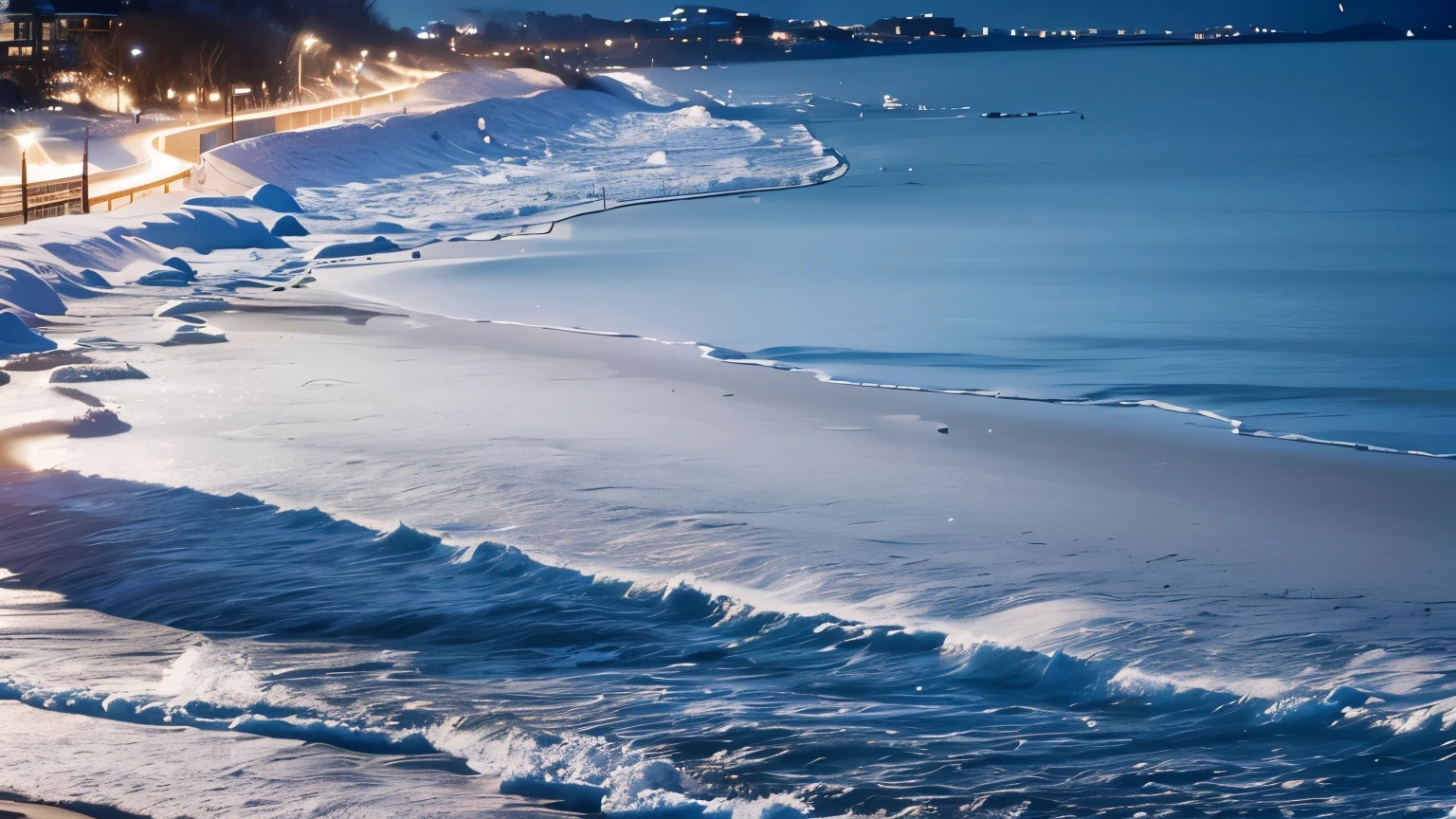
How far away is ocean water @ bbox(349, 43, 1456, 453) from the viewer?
529 inches

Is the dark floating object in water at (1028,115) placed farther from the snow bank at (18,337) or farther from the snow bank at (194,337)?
the snow bank at (18,337)

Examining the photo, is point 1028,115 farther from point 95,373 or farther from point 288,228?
point 95,373

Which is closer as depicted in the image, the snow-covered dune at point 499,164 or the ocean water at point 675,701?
the ocean water at point 675,701

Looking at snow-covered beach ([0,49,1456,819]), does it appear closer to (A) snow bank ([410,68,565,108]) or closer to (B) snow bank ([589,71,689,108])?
(A) snow bank ([410,68,565,108])

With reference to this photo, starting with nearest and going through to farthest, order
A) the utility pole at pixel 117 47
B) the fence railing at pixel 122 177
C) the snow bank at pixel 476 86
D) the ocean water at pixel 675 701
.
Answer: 1. the ocean water at pixel 675 701
2. the fence railing at pixel 122 177
3. the utility pole at pixel 117 47
4. the snow bank at pixel 476 86

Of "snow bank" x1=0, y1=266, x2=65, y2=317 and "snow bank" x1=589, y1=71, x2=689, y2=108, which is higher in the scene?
"snow bank" x1=589, y1=71, x2=689, y2=108

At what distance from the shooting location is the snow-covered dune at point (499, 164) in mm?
38344

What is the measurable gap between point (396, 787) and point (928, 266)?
18.4m

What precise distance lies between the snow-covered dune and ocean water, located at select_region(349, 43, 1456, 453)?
11.7 feet

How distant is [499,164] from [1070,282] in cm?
4212

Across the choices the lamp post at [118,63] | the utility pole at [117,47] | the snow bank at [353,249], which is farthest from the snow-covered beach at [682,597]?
the utility pole at [117,47]

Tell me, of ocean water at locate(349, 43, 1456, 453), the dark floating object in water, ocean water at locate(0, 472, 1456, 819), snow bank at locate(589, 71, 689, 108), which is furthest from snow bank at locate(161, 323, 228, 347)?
snow bank at locate(589, 71, 689, 108)

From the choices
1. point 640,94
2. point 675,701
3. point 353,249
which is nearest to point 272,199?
point 353,249

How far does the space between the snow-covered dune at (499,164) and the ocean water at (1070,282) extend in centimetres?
357
